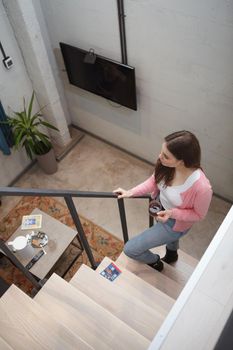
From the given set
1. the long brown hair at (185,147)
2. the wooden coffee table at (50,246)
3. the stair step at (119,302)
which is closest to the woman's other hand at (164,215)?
the long brown hair at (185,147)

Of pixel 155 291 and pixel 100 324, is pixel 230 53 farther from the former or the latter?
pixel 100 324

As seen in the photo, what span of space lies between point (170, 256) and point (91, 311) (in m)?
0.97

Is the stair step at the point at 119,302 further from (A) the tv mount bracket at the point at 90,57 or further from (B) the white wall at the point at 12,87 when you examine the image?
(B) the white wall at the point at 12,87

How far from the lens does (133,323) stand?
1.95 meters

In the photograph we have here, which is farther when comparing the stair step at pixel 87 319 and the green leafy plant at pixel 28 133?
the green leafy plant at pixel 28 133

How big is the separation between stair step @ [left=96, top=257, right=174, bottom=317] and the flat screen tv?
1872mm

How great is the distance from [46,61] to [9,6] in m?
0.67

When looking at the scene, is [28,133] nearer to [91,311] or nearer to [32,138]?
[32,138]

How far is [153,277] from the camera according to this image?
7.96ft

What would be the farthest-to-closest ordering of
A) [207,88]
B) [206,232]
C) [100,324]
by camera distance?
[206,232], [207,88], [100,324]

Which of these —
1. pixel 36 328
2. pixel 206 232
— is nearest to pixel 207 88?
pixel 206 232

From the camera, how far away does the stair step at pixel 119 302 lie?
1.93 m

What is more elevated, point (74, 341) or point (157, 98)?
point (157, 98)

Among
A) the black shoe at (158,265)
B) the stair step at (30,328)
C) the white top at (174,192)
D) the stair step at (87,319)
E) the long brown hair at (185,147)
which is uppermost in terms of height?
the long brown hair at (185,147)
